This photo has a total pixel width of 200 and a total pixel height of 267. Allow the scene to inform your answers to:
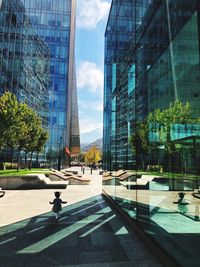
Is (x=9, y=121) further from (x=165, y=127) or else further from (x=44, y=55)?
(x=44, y=55)

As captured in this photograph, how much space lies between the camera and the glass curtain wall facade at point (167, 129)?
4438 mm

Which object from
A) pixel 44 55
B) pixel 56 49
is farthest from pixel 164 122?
pixel 56 49

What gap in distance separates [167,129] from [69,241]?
417 cm

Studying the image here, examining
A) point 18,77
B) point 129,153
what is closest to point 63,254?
point 129,153

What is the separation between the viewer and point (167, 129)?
697 centimetres

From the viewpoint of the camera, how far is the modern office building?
41091 mm

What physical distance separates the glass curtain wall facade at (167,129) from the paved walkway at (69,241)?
66 centimetres

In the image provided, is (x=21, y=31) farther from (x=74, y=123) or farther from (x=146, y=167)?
(x=74, y=123)

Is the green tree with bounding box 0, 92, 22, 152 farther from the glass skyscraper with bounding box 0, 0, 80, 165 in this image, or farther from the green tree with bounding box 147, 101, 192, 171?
the glass skyscraper with bounding box 0, 0, 80, 165

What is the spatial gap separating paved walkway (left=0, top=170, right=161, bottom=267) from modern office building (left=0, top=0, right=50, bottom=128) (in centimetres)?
3564

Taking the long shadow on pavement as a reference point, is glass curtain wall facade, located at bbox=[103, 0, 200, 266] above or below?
above

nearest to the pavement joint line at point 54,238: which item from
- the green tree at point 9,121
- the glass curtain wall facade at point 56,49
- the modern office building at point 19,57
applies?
the green tree at point 9,121

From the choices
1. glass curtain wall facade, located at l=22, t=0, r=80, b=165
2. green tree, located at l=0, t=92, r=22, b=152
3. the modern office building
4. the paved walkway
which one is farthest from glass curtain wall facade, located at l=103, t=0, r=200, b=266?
glass curtain wall facade, located at l=22, t=0, r=80, b=165

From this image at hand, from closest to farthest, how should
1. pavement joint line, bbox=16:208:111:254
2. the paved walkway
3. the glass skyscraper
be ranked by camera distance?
the paved walkway, pavement joint line, bbox=16:208:111:254, the glass skyscraper
